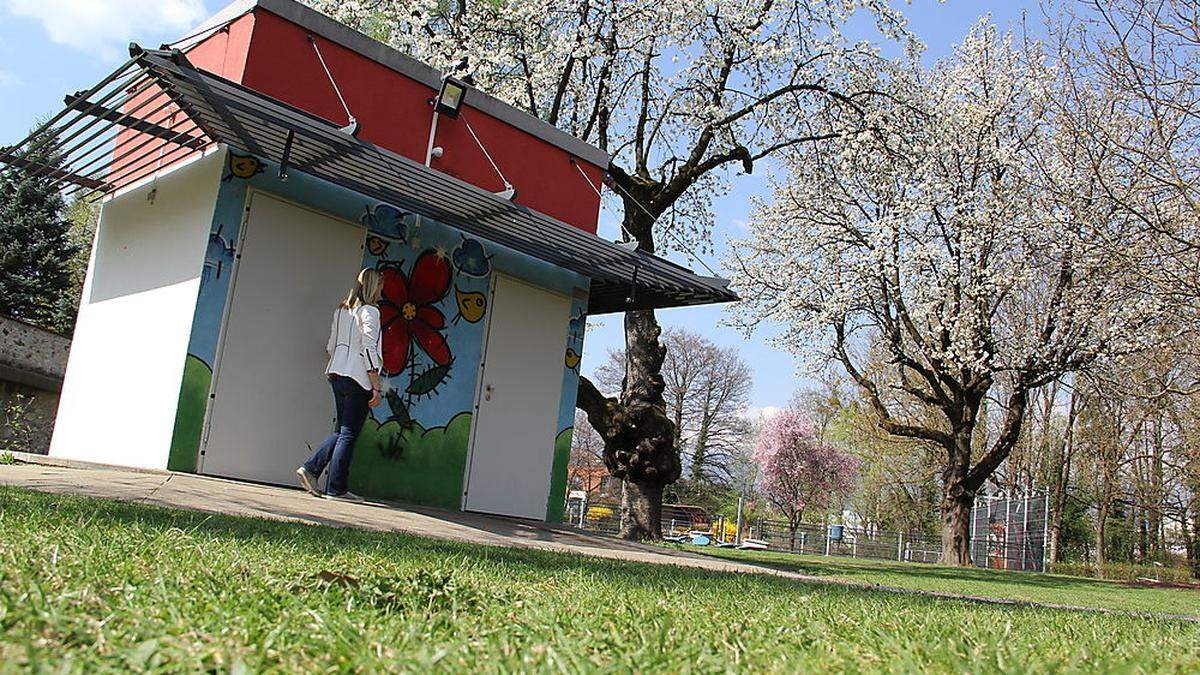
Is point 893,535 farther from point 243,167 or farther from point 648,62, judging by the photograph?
point 243,167

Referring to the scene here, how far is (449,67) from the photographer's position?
593 inches

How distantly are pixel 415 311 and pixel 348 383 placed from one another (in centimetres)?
186

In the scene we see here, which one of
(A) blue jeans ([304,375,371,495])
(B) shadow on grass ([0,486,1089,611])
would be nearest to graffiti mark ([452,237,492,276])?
(A) blue jeans ([304,375,371,495])

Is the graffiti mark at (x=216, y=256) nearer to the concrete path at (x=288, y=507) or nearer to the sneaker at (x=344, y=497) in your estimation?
the concrete path at (x=288, y=507)

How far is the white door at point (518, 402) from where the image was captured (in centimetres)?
1078

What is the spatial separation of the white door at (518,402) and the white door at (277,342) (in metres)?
1.79

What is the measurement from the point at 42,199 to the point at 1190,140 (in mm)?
25473

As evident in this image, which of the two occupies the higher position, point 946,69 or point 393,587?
point 946,69

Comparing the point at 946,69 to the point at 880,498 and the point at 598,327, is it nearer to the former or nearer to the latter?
the point at 598,327

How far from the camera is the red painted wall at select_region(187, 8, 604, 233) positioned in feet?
28.8

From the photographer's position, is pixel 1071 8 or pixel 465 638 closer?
pixel 465 638

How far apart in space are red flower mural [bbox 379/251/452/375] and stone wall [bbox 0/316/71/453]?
35.6ft

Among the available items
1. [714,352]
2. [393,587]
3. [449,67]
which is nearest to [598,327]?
[449,67]

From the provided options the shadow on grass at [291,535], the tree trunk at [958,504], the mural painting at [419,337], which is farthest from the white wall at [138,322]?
the tree trunk at [958,504]
